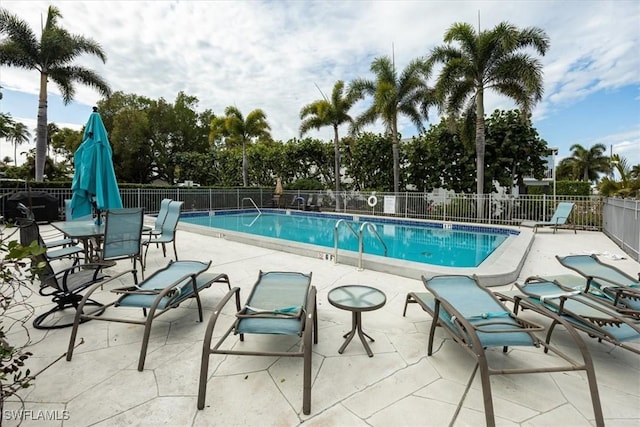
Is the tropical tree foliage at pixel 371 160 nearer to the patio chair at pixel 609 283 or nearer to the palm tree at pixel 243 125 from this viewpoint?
the palm tree at pixel 243 125

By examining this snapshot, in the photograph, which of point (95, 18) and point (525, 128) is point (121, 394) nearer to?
point (95, 18)

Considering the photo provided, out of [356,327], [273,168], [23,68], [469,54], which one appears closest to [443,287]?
[356,327]

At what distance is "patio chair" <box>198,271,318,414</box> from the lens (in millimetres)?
1938

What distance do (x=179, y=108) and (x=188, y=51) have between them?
72.1 ft

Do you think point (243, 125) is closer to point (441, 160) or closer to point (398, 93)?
point (398, 93)

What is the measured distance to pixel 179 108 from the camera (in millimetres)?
32062

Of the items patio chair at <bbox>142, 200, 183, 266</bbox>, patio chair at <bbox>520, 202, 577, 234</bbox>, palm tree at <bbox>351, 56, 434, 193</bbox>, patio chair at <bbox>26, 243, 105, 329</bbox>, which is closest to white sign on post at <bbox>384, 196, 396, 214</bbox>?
palm tree at <bbox>351, 56, 434, 193</bbox>

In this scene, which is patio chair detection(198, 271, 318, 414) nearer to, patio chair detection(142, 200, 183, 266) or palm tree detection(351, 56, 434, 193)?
patio chair detection(142, 200, 183, 266)

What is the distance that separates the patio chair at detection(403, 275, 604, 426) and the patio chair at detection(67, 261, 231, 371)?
2.25 meters

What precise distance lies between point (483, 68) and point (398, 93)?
3.95 meters

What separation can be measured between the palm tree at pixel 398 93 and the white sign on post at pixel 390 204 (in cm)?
79

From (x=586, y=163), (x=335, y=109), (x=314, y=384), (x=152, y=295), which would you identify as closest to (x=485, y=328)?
(x=314, y=384)

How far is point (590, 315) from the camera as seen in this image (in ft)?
7.59

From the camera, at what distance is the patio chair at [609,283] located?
262cm
